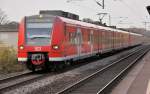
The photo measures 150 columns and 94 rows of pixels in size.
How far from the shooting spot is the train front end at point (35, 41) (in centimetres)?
1992

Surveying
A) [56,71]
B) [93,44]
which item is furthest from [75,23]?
[93,44]

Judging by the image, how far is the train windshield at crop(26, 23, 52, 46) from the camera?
20031 millimetres

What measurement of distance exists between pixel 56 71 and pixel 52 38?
2.58 m

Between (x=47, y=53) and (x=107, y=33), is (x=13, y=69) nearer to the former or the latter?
(x=47, y=53)

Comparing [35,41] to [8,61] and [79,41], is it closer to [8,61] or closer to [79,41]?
[8,61]

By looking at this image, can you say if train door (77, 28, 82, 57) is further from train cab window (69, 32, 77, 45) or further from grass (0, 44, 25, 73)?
grass (0, 44, 25, 73)

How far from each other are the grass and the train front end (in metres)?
2.60

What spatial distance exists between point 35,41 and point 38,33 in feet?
1.35

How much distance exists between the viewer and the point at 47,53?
19.9 m

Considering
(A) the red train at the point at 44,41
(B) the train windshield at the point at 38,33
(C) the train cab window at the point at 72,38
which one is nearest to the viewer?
(A) the red train at the point at 44,41

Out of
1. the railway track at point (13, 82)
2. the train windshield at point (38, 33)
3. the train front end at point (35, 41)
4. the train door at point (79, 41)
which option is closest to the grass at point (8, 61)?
the train front end at point (35, 41)

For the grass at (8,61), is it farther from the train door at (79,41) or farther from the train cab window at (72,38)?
the train door at (79,41)

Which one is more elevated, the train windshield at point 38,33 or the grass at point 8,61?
the train windshield at point 38,33

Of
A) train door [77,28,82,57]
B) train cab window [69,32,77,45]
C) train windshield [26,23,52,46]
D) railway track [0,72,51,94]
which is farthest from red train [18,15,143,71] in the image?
train door [77,28,82,57]
